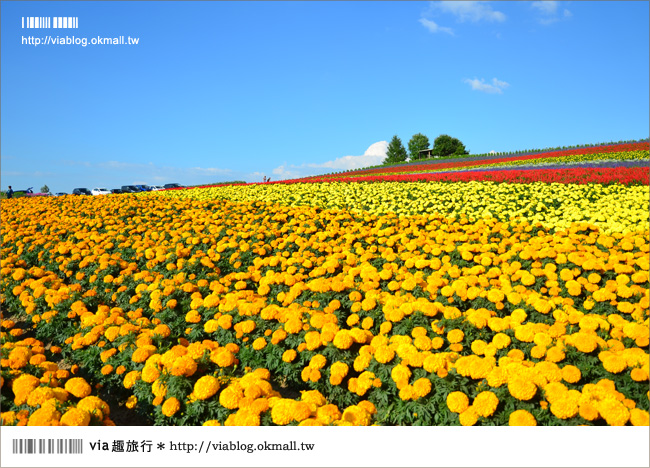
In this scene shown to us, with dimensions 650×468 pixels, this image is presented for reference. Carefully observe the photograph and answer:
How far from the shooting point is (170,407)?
274 cm

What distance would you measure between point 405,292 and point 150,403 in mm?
2668

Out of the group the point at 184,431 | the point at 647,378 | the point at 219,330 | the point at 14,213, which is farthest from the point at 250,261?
the point at 14,213

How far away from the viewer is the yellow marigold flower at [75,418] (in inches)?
95.4

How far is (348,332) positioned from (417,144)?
70610 mm

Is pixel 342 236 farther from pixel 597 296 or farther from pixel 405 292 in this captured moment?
pixel 597 296

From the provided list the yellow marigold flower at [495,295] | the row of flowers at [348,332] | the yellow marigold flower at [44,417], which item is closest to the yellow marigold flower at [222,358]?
the row of flowers at [348,332]

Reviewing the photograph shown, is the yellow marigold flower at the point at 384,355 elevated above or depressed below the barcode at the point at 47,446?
above

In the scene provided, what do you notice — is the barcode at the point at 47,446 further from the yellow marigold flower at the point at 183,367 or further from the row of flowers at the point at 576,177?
the row of flowers at the point at 576,177

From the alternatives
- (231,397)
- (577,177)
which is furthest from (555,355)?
(577,177)

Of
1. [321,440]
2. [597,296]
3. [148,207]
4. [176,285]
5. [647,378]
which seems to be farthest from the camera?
[148,207]

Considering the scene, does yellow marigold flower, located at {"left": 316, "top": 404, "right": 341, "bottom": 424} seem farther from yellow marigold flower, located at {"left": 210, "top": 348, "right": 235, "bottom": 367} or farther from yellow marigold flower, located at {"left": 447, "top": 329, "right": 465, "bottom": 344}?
yellow marigold flower, located at {"left": 447, "top": 329, "right": 465, "bottom": 344}

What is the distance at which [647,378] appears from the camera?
2611mm

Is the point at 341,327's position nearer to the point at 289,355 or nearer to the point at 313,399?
the point at 289,355

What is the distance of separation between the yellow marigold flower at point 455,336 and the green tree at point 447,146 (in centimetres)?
6837
